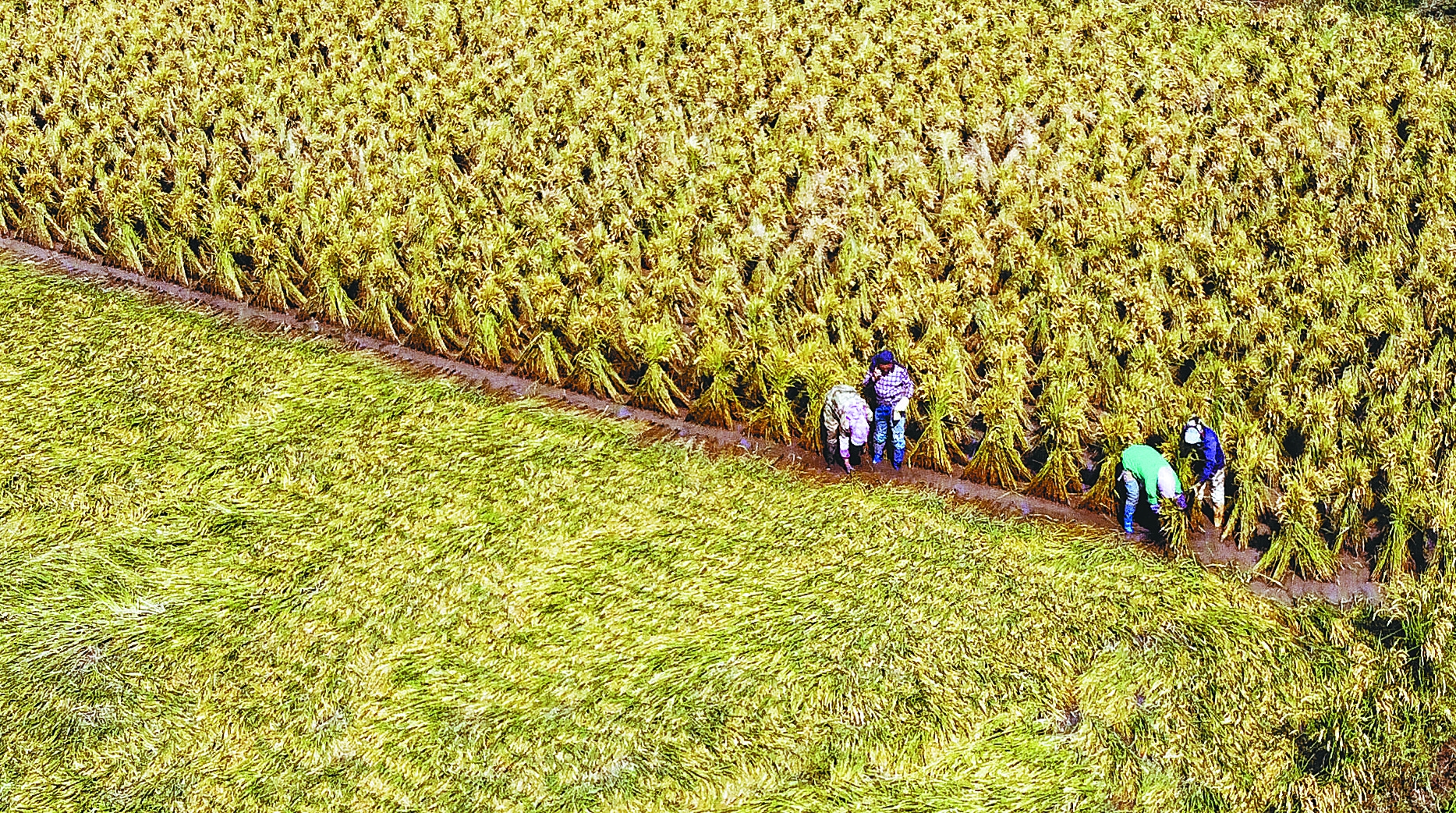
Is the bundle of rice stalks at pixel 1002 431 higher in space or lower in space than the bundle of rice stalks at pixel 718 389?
lower

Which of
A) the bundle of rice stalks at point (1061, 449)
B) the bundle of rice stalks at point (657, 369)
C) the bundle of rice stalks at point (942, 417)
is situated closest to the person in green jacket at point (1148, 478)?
the bundle of rice stalks at point (1061, 449)

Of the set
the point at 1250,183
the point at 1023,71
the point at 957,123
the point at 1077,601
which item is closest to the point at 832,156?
the point at 957,123

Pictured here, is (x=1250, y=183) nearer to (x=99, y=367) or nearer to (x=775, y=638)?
(x=775, y=638)

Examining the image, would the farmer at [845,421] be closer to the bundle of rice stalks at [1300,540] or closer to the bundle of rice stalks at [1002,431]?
the bundle of rice stalks at [1002,431]

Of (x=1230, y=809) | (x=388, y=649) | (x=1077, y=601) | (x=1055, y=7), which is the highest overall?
(x=1055, y=7)

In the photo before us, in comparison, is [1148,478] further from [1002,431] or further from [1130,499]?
[1002,431]
